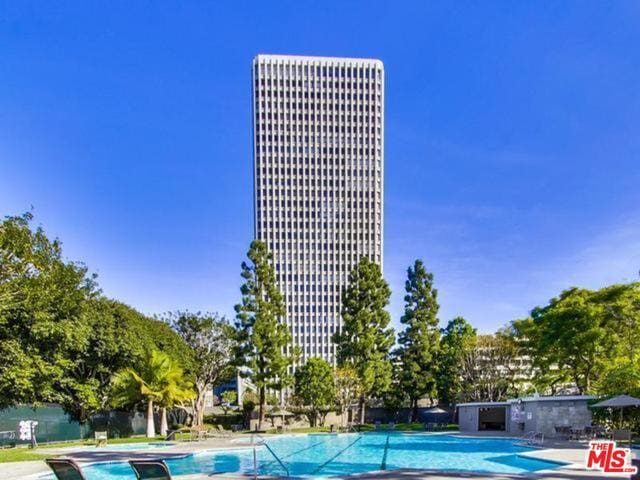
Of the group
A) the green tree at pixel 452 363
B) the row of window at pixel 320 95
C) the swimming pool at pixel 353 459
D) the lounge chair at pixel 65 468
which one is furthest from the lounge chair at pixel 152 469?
the row of window at pixel 320 95

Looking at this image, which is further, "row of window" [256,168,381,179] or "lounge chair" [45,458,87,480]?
"row of window" [256,168,381,179]

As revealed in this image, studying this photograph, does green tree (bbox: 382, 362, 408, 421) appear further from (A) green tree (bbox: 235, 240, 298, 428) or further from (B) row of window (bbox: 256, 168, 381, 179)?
(B) row of window (bbox: 256, 168, 381, 179)

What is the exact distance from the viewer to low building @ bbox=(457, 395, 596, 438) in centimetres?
2667

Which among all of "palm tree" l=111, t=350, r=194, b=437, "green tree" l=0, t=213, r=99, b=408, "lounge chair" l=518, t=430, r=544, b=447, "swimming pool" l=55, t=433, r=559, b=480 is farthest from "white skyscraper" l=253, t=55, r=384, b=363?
"green tree" l=0, t=213, r=99, b=408

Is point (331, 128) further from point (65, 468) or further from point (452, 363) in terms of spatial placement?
point (65, 468)

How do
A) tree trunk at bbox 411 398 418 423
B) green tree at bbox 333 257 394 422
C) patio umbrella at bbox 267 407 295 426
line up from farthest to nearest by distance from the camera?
tree trunk at bbox 411 398 418 423
green tree at bbox 333 257 394 422
patio umbrella at bbox 267 407 295 426

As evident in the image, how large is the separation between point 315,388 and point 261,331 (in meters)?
6.91

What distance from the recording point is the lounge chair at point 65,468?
31.9ft

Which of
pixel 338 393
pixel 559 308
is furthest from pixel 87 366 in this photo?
pixel 559 308

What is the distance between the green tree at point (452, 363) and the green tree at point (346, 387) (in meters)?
8.42

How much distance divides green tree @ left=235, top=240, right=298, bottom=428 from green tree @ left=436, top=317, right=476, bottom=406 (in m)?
14.3

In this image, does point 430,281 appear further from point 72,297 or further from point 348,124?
point 348,124

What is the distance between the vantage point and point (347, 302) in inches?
1825

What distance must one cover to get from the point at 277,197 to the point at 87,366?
6968 centimetres
